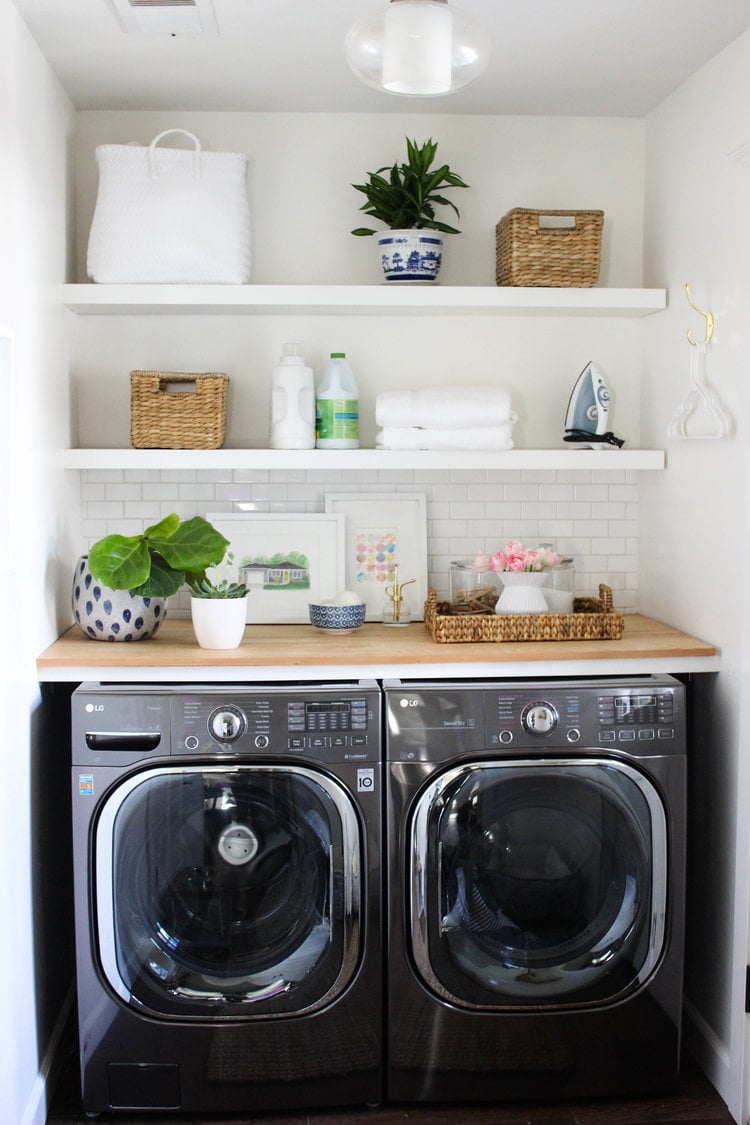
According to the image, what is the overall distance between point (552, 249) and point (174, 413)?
109 centimetres

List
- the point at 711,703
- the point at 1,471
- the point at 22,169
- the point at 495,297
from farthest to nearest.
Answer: the point at 495,297 → the point at 711,703 → the point at 22,169 → the point at 1,471

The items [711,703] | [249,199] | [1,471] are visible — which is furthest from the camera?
[249,199]

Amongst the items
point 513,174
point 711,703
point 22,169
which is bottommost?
point 711,703

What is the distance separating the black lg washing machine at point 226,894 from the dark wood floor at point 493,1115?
37 mm

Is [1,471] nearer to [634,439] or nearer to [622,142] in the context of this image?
[634,439]

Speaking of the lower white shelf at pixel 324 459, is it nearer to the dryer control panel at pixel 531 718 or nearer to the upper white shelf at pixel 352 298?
the upper white shelf at pixel 352 298

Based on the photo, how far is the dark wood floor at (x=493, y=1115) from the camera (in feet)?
7.89

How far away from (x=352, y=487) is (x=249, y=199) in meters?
0.86

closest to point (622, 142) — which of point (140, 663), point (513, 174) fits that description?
point (513, 174)

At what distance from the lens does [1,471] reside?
7.06 feet

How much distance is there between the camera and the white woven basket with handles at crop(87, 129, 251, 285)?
276 centimetres

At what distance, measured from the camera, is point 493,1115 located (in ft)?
7.98

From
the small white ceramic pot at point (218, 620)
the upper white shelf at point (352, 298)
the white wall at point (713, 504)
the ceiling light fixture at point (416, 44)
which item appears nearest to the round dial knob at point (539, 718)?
the white wall at point (713, 504)

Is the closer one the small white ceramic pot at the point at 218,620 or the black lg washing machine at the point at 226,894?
the black lg washing machine at the point at 226,894
